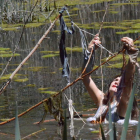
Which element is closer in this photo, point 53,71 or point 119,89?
point 119,89

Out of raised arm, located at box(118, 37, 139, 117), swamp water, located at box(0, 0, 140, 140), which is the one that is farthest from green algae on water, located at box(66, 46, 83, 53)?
raised arm, located at box(118, 37, 139, 117)

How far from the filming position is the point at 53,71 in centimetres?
798

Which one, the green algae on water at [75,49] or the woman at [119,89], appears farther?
the green algae on water at [75,49]

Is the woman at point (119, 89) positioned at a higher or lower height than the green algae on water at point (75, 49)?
higher

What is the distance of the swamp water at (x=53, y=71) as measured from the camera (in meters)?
4.50

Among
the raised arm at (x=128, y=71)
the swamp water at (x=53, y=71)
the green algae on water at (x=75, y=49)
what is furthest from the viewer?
the green algae on water at (x=75, y=49)

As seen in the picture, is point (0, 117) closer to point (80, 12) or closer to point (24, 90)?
point (24, 90)

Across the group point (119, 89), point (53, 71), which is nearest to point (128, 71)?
point (119, 89)

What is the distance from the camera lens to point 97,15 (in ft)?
46.4

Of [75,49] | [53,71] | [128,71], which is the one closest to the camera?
[128,71]

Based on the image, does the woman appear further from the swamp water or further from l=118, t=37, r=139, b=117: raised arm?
the swamp water

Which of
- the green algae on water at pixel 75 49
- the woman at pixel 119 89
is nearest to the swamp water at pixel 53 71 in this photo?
the green algae on water at pixel 75 49

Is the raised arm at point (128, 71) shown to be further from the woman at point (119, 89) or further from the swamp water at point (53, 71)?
the swamp water at point (53, 71)

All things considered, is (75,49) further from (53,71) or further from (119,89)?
(119,89)
